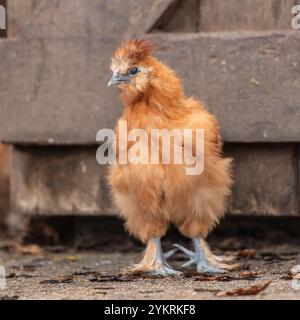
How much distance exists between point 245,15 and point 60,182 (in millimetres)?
1750

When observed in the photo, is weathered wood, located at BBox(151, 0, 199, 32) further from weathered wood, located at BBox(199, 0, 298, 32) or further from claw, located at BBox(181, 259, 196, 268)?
claw, located at BBox(181, 259, 196, 268)

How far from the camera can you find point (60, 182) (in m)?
6.32

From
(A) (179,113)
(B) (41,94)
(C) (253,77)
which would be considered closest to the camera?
(A) (179,113)

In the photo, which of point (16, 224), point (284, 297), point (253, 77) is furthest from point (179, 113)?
point (16, 224)

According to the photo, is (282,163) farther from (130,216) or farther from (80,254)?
(80,254)

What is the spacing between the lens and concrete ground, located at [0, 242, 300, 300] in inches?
175

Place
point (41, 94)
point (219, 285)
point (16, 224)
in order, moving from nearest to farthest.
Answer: point (219, 285)
point (41, 94)
point (16, 224)

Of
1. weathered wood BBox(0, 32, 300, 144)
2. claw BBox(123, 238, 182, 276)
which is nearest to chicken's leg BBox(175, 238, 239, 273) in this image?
claw BBox(123, 238, 182, 276)

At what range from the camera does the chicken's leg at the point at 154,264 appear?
538 centimetres

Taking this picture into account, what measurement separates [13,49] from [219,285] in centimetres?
244

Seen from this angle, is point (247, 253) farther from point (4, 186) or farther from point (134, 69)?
point (4, 186)

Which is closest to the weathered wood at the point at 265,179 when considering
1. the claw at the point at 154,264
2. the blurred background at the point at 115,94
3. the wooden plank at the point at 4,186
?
the blurred background at the point at 115,94

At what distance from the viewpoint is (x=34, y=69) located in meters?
6.17

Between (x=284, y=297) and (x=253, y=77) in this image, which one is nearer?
(x=284, y=297)
